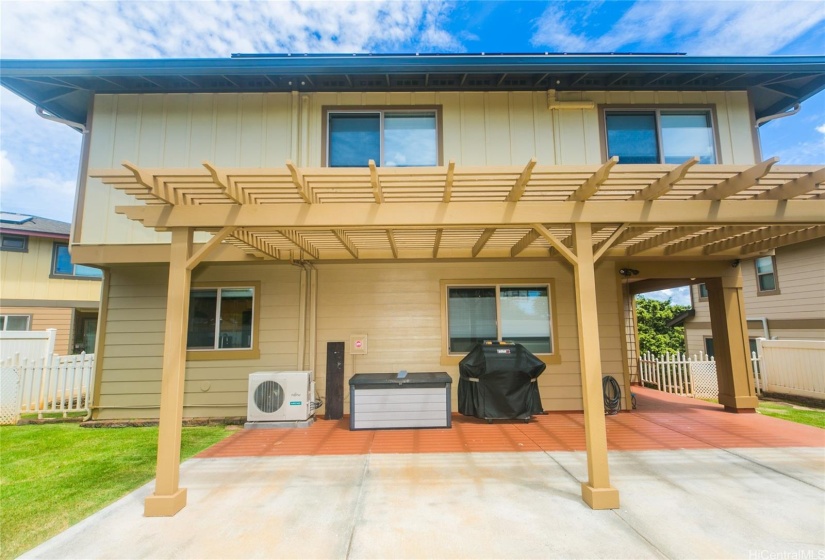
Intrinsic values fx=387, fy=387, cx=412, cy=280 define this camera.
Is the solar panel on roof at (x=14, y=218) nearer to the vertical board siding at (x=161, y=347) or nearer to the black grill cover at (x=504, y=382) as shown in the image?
the vertical board siding at (x=161, y=347)

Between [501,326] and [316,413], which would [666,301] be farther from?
[316,413]

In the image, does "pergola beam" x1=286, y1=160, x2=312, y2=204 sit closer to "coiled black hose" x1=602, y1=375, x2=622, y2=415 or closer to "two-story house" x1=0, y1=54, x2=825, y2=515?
"two-story house" x1=0, y1=54, x2=825, y2=515

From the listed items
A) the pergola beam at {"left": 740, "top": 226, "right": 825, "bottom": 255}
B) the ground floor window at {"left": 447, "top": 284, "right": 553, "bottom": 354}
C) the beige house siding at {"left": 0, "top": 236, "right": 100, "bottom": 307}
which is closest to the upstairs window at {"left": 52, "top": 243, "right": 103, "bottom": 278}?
the beige house siding at {"left": 0, "top": 236, "right": 100, "bottom": 307}

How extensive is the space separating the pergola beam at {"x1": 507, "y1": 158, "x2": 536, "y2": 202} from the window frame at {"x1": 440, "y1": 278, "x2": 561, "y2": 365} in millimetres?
3024

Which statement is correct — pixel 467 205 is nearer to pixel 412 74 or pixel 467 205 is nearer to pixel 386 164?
pixel 386 164

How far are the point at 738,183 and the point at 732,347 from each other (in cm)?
445

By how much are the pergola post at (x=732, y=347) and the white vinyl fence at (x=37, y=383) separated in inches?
410

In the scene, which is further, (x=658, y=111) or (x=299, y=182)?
(x=658, y=111)

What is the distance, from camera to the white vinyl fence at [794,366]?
7.00 metres

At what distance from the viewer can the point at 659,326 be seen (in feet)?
47.4

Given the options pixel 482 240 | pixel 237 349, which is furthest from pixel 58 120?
pixel 482 240

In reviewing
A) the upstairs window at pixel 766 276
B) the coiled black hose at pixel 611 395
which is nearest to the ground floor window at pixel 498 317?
the coiled black hose at pixel 611 395

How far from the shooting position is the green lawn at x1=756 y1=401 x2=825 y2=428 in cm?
577

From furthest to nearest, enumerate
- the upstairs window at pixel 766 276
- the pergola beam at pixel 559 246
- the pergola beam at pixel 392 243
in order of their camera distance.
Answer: the upstairs window at pixel 766 276, the pergola beam at pixel 392 243, the pergola beam at pixel 559 246
